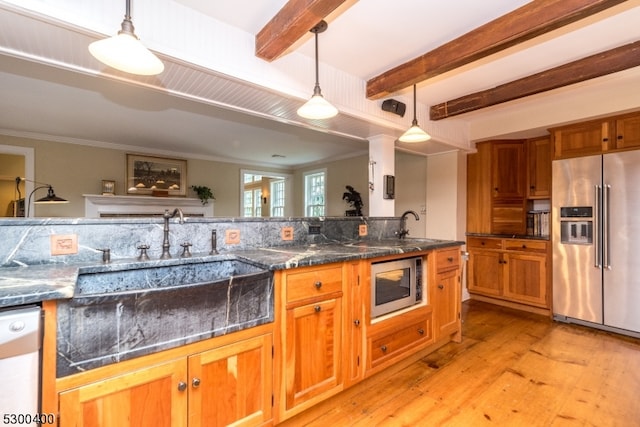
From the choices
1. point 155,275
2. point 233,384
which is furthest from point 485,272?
point 155,275

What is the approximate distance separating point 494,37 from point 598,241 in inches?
95.1

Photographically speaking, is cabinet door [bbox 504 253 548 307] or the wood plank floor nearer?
the wood plank floor

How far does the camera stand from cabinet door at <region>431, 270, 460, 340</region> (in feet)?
8.04

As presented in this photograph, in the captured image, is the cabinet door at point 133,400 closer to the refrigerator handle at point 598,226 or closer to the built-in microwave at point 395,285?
the built-in microwave at point 395,285

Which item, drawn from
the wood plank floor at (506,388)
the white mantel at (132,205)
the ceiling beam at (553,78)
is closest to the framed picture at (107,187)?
the white mantel at (132,205)

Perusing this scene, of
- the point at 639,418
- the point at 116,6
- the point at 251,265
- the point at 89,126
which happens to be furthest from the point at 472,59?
the point at 89,126

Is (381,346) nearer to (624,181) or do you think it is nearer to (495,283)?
(495,283)

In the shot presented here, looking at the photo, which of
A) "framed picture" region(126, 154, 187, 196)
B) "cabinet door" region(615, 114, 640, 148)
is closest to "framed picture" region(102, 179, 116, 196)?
"framed picture" region(126, 154, 187, 196)

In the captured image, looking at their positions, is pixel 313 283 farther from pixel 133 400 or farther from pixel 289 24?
pixel 289 24

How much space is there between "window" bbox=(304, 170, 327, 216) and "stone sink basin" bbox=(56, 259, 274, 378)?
4797mm

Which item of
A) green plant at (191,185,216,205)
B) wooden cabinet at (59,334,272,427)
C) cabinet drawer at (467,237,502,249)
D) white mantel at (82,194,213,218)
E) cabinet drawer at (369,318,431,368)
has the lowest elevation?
cabinet drawer at (369,318,431,368)

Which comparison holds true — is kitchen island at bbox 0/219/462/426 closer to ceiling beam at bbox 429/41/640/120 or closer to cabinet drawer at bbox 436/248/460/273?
cabinet drawer at bbox 436/248/460/273

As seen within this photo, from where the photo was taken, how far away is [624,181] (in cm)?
281

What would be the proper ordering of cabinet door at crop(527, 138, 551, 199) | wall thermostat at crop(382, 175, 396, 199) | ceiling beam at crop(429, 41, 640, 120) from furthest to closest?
cabinet door at crop(527, 138, 551, 199) → wall thermostat at crop(382, 175, 396, 199) → ceiling beam at crop(429, 41, 640, 120)
